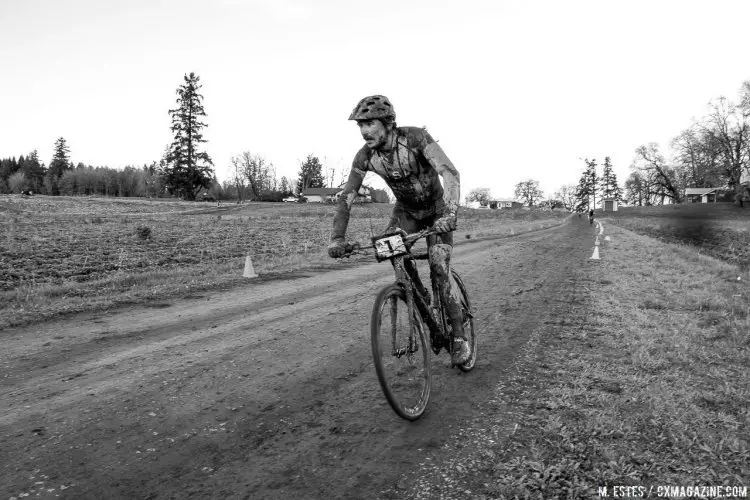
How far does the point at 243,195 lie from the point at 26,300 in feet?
414

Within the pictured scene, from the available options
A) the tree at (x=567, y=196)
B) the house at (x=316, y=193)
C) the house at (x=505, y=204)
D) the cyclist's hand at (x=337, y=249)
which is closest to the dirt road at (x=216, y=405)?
the cyclist's hand at (x=337, y=249)

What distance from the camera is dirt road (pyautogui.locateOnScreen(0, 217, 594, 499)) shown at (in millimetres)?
2613

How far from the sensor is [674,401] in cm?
360

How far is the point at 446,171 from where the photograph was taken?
3.89 metres

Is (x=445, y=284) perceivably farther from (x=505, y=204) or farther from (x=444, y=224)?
(x=505, y=204)

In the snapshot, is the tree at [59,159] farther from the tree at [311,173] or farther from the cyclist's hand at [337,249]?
the cyclist's hand at [337,249]

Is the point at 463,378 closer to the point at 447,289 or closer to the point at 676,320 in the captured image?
the point at 447,289

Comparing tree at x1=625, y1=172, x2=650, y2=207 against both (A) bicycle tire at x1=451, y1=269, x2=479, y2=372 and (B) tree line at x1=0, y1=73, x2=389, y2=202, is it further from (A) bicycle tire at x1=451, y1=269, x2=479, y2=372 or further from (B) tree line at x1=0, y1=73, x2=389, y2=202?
(A) bicycle tire at x1=451, y1=269, x2=479, y2=372

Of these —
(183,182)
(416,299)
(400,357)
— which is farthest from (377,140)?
(183,182)

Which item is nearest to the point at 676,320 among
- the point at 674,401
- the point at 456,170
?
the point at 674,401

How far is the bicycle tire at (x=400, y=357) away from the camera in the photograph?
316 cm

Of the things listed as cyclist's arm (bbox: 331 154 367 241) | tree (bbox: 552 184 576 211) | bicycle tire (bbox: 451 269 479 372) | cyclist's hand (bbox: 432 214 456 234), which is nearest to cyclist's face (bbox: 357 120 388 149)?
cyclist's arm (bbox: 331 154 367 241)

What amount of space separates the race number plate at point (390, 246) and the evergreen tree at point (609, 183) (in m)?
174

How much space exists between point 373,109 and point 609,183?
177 m
